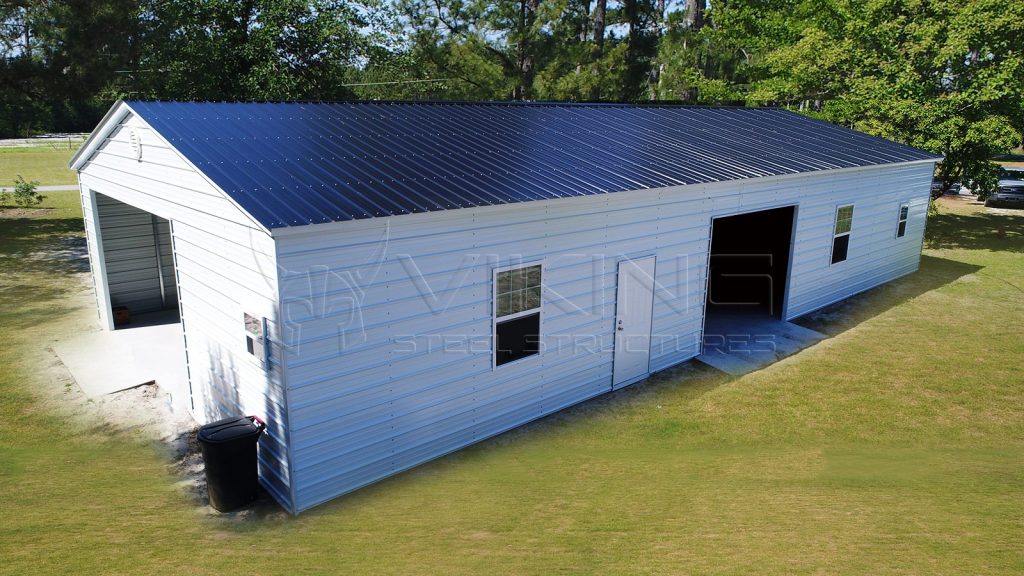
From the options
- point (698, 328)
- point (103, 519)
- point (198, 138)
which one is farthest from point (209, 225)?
point (698, 328)

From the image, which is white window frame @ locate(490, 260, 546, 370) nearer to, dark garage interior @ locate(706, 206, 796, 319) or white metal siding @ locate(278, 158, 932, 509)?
white metal siding @ locate(278, 158, 932, 509)

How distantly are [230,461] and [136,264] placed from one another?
25.3 ft

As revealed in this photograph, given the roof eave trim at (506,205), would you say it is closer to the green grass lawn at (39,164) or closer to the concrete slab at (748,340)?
the concrete slab at (748,340)

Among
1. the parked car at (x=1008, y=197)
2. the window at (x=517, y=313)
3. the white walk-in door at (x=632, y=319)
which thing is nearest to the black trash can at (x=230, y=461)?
the window at (x=517, y=313)

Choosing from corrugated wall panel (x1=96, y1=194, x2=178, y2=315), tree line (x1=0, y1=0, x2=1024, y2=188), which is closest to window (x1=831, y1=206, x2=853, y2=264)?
tree line (x1=0, y1=0, x2=1024, y2=188)

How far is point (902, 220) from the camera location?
53.3ft

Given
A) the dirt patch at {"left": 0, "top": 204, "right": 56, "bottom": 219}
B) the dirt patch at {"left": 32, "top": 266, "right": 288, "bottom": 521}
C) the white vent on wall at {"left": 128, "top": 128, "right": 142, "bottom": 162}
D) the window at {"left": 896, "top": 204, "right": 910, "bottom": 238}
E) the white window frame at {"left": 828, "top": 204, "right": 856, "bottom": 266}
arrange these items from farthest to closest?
the dirt patch at {"left": 0, "top": 204, "right": 56, "bottom": 219}, the window at {"left": 896, "top": 204, "right": 910, "bottom": 238}, the white window frame at {"left": 828, "top": 204, "right": 856, "bottom": 266}, the white vent on wall at {"left": 128, "top": 128, "right": 142, "bottom": 162}, the dirt patch at {"left": 32, "top": 266, "right": 288, "bottom": 521}

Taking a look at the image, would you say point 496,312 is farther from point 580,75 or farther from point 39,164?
point 39,164

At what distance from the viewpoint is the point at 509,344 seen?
8344mm

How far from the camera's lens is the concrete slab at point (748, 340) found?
1102cm

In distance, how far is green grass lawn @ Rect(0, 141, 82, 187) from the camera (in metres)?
33.3

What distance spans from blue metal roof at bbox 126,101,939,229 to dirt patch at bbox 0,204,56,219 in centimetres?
1850

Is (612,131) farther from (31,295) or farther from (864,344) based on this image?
(31,295)

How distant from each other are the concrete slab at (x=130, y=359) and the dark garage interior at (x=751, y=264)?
9.57 m
